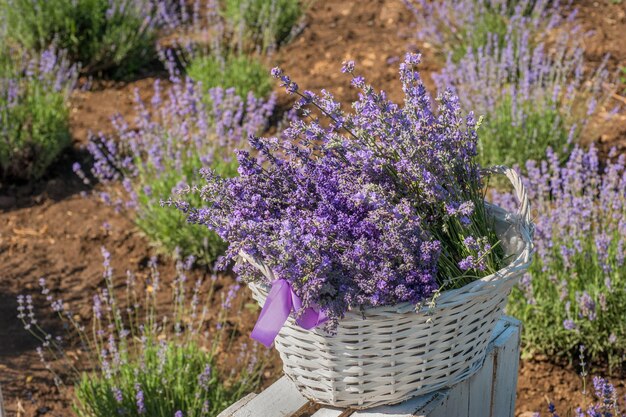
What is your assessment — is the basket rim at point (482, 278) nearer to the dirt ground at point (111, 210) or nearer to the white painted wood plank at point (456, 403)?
the white painted wood plank at point (456, 403)

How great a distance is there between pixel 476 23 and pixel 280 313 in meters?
3.87

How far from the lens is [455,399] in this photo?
2.29 m

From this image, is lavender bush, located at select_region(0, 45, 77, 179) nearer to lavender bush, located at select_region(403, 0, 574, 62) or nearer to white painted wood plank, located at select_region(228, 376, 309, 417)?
lavender bush, located at select_region(403, 0, 574, 62)

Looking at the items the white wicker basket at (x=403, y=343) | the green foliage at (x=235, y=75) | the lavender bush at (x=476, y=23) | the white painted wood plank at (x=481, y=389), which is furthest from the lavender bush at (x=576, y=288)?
the green foliage at (x=235, y=75)

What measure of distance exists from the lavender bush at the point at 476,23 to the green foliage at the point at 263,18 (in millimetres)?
897

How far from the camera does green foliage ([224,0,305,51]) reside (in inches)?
230

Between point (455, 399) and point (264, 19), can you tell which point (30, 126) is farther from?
point (455, 399)

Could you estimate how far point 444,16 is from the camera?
5.77m

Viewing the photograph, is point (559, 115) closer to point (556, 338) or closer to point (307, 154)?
point (556, 338)

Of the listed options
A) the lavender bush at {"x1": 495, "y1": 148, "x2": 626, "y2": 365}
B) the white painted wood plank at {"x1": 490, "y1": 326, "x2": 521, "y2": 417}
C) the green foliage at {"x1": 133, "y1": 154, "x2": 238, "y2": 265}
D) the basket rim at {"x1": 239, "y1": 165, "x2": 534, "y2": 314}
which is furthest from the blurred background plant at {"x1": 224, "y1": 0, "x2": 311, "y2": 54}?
the basket rim at {"x1": 239, "y1": 165, "x2": 534, "y2": 314}

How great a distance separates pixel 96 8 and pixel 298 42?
136cm

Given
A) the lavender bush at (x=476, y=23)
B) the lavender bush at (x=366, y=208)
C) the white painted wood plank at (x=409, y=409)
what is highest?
the lavender bush at (x=366, y=208)

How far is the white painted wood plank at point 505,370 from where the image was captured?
2.48 m

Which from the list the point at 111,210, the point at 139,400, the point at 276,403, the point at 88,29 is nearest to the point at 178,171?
the point at 111,210
